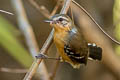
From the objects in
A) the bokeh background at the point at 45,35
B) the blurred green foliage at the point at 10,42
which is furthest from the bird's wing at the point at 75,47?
the blurred green foliage at the point at 10,42

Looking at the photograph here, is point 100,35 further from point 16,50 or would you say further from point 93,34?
point 16,50

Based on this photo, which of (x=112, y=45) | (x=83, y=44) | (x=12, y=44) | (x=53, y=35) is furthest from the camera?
(x=112, y=45)

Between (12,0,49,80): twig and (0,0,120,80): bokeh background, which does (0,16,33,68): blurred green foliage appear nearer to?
(0,0,120,80): bokeh background

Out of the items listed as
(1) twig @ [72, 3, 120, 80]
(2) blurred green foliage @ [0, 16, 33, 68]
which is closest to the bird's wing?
(2) blurred green foliage @ [0, 16, 33, 68]

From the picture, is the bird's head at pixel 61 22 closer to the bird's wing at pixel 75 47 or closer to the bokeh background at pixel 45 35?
the bird's wing at pixel 75 47

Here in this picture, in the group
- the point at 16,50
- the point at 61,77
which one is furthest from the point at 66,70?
the point at 16,50

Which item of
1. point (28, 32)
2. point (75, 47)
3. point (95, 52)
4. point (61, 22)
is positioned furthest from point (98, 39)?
point (61, 22)

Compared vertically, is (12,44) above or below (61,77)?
above
